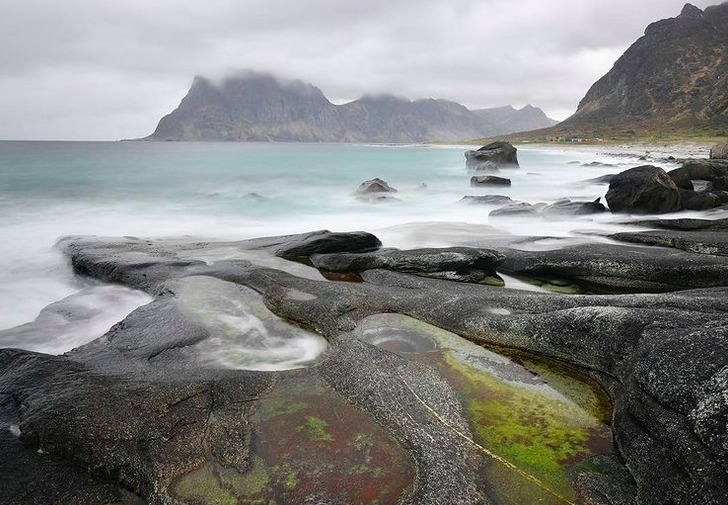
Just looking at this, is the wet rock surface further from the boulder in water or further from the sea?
the boulder in water

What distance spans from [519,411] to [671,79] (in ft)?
648

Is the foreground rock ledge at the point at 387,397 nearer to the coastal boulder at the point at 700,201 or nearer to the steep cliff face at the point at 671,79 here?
the coastal boulder at the point at 700,201

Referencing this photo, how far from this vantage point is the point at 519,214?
939 inches

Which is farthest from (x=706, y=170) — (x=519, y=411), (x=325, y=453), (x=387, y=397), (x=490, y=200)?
(x=325, y=453)

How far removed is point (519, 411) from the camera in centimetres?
624

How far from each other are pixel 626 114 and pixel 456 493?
195 metres

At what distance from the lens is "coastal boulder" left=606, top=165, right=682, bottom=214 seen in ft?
70.0

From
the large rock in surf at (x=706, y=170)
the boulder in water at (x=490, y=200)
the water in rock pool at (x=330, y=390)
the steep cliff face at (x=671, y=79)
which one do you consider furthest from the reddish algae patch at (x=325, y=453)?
the steep cliff face at (x=671, y=79)

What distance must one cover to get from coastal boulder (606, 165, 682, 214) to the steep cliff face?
123 metres

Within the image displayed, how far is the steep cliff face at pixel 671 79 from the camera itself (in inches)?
5472

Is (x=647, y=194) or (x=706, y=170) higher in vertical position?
(x=706, y=170)

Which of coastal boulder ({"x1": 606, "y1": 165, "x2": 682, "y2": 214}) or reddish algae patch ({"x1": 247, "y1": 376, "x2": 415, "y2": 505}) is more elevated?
coastal boulder ({"x1": 606, "y1": 165, "x2": 682, "y2": 214})

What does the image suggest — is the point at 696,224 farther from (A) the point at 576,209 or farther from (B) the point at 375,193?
(B) the point at 375,193

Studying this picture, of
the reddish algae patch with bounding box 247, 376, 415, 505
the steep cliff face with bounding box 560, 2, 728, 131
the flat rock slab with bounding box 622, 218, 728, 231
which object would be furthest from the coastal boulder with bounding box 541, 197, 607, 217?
the steep cliff face with bounding box 560, 2, 728, 131
